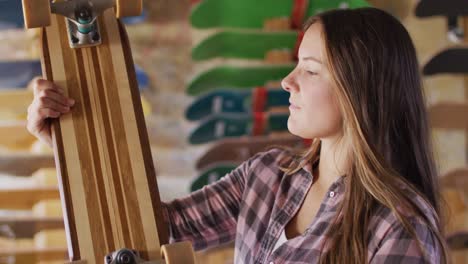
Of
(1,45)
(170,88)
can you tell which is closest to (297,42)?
(170,88)

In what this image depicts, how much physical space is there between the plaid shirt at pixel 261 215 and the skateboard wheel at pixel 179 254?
1.04ft

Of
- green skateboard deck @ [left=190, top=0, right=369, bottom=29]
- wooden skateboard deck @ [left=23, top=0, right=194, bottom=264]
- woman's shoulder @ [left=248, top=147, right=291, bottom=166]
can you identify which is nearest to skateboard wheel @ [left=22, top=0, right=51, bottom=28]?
wooden skateboard deck @ [left=23, top=0, right=194, bottom=264]

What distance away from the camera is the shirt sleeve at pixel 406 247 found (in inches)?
50.8

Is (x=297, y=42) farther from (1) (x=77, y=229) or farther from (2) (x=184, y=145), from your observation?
(1) (x=77, y=229)

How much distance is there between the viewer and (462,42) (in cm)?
284

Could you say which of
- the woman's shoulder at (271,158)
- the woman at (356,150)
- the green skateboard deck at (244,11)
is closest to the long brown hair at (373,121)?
the woman at (356,150)

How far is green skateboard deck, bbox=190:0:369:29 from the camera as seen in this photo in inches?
107

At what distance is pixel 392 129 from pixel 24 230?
5.31 ft

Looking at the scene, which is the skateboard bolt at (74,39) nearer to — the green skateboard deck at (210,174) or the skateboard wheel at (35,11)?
the skateboard wheel at (35,11)

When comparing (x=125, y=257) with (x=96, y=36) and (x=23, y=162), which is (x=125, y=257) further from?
(x=23, y=162)

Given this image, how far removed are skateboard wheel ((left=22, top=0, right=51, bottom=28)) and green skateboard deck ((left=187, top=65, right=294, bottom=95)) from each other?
4.83 feet

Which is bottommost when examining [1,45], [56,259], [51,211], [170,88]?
[56,259]

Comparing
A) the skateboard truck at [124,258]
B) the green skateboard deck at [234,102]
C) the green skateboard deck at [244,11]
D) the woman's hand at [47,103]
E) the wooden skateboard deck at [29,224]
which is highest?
the green skateboard deck at [244,11]

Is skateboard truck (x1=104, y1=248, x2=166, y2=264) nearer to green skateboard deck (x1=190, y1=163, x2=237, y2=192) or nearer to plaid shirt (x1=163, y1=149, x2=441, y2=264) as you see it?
plaid shirt (x1=163, y1=149, x2=441, y2=264)
